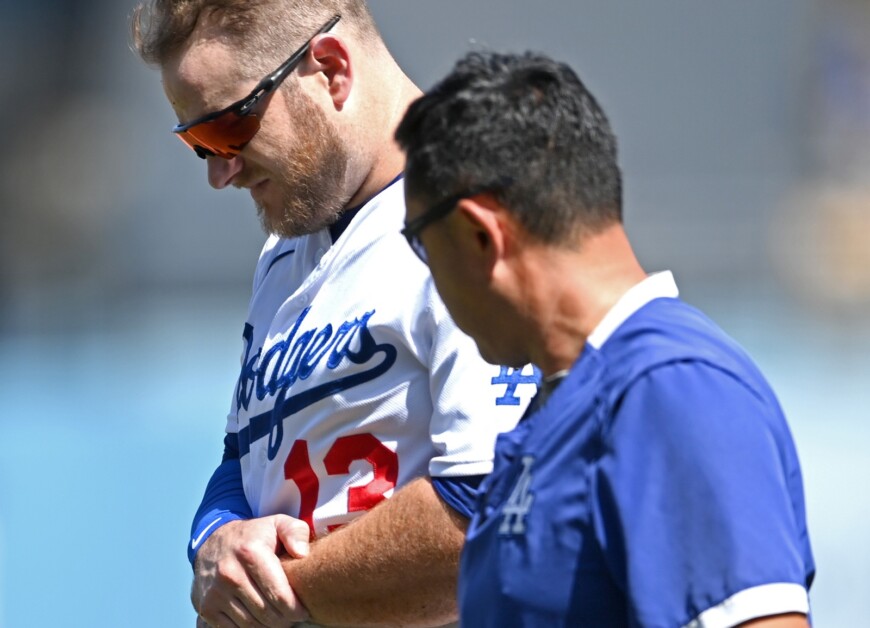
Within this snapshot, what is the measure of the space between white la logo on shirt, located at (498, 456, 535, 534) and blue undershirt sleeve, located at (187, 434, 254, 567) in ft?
3.28

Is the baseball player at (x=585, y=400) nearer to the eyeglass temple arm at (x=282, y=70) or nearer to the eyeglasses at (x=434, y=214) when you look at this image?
the eyeglasses at (x=434, y=214)

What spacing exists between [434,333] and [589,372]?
26.6 inches

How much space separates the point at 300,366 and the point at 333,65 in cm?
57

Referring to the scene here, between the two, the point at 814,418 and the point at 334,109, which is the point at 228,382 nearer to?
the point at 814,418

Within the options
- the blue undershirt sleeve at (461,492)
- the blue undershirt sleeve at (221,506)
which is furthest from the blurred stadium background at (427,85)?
the blue undershirt sleeve at (461,492)

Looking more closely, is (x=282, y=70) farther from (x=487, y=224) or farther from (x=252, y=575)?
(x=487, y=224)

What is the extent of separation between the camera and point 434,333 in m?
1.97

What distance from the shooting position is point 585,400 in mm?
1296

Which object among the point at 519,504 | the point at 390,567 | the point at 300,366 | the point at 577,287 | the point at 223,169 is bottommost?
the point at 390,567

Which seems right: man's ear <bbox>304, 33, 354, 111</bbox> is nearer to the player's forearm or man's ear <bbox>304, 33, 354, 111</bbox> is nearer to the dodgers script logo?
the dodgers script logo

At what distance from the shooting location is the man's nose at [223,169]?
2.32m

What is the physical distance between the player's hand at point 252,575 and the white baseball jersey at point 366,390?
6 centimetres

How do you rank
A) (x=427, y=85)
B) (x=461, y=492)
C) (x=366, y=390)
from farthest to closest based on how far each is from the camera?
(x=427, y=85) → (x=366, y=390) → (x=461, y=492)

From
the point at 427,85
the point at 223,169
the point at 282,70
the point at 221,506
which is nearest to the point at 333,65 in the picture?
the point at 282,70
